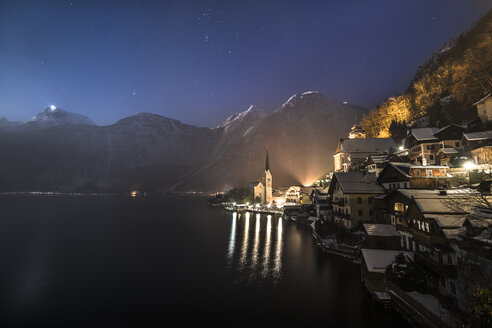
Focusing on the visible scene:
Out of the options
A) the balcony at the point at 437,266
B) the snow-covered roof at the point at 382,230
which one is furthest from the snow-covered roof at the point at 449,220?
the snow-covered roof at the point at 382,230

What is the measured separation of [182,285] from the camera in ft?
103

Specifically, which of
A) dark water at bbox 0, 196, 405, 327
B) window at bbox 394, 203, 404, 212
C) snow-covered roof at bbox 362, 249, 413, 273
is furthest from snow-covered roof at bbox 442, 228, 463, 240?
window at bbox 394, 203, 404, 212

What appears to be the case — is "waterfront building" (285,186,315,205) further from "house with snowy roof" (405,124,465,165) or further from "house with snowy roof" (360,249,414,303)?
"house with snowy roof" (360,249,414,303)

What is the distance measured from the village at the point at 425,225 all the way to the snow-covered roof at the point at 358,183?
18cm

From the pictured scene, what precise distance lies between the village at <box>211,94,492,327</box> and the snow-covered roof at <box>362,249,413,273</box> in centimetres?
10

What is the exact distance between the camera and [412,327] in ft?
65.4

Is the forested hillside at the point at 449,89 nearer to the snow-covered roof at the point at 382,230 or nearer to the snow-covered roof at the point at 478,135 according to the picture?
the snow-covered roof at the point at 478,135

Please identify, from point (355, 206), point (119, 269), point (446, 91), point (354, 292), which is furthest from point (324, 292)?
point (446, 91)

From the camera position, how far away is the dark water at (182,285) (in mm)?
23547

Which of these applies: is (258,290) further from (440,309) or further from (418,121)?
(418,121)

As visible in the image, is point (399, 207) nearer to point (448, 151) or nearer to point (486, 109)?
point (448, 151)

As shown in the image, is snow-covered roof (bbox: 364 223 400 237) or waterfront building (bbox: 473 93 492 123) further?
waterfront building (bbox: 473 93 492 123)

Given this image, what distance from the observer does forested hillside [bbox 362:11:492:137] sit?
57.3 meters

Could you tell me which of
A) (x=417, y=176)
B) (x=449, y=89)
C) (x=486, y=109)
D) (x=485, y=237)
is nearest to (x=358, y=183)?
(x=417, y=176)
